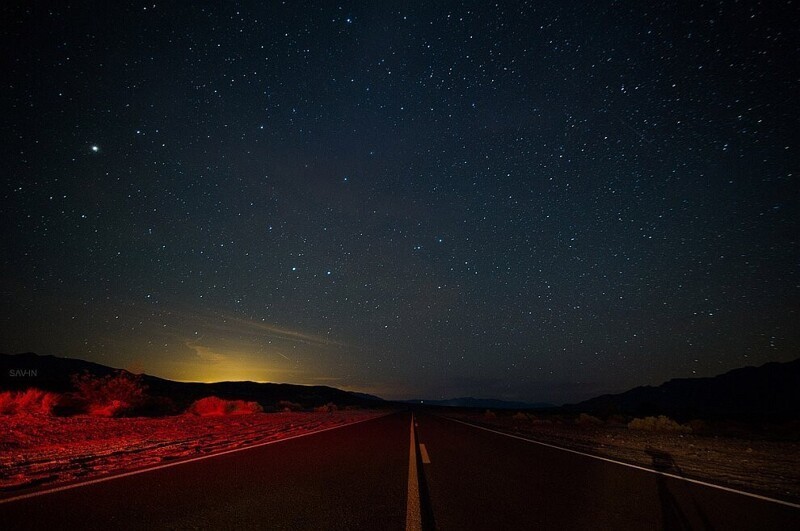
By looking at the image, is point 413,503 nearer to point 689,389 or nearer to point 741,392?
point 741,392

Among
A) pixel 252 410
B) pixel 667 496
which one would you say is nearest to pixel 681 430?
pixel 667 496

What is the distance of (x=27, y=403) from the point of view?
15867 mm

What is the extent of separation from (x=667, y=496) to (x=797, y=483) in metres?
3.07

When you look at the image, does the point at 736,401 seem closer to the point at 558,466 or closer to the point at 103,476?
Result: the point at 558,466

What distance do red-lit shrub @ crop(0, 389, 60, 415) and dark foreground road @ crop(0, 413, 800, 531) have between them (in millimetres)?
13478

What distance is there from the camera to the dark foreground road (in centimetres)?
356

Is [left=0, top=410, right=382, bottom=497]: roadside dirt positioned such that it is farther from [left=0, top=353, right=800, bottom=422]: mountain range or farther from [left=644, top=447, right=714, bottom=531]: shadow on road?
[left=0, top=353, right=800, bottom=422]: mountain range

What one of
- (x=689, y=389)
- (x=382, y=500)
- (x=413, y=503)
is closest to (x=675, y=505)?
(x=413, y=503)

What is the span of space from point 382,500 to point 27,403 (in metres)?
18.8

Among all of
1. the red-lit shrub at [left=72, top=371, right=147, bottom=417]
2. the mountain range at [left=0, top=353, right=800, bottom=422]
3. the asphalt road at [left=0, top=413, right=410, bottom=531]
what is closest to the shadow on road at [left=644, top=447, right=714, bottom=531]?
the asphalt road at [left=0, top=413, right=410, bottom=531]

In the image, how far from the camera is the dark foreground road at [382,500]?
356 cm

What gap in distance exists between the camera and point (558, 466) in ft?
23.6

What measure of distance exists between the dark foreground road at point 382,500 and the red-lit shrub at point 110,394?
1609 centimetres

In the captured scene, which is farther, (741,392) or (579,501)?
(741,392)
